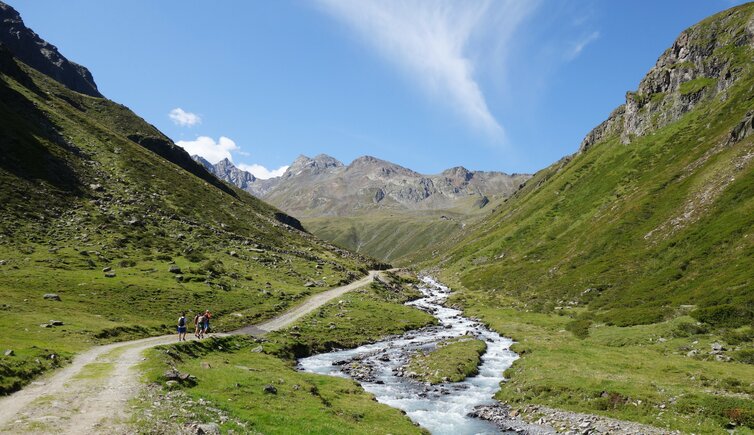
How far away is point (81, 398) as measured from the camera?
2642 centimetres

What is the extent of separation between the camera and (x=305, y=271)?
117125mm

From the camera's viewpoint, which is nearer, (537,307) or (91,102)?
(537,307)

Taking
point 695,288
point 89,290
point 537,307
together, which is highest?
point 695,288

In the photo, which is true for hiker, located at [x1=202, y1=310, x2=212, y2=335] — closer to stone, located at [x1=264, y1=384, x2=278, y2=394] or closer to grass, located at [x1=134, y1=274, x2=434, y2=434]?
grass, located at [x1=134, y1=274, x2=434, y2=434]

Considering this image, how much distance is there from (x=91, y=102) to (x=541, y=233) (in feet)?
674

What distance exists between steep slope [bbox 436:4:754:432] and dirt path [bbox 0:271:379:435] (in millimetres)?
32475

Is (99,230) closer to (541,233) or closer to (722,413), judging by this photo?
(722,413)

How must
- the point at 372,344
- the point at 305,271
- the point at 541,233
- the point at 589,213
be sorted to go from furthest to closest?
the point at 541,233 → the point at 589,213 → the point at 305,271 → the point at 372,344

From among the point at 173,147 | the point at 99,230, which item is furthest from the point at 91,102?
the point at 99,230

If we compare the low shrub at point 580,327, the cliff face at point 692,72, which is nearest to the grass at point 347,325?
the low shrub at point 580,327

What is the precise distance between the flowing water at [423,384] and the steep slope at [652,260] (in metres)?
3.41

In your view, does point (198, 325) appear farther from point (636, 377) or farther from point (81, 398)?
point (636, 377)

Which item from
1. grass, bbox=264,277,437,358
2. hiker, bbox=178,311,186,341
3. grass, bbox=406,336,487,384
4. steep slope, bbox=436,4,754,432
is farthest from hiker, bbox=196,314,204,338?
steep slope, bbox=436,4,754,432

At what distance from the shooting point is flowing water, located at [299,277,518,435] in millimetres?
36250
